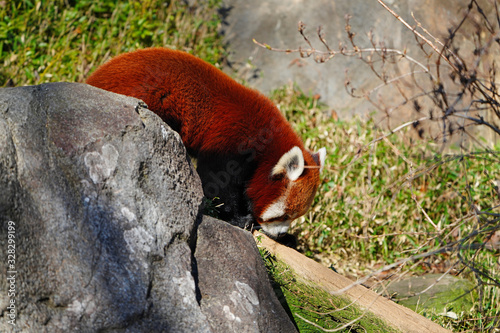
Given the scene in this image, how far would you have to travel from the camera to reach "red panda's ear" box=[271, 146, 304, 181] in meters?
3.46

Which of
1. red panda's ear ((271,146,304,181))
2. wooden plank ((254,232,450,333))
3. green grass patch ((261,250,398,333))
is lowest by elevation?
green grass patch ((261,250,398,333))

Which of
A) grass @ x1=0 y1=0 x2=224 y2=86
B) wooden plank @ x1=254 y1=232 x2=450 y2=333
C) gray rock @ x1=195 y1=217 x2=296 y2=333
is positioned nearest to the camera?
gray rock @ x1=195 y1=217 x2=296 y2=333

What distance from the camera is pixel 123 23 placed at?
560 centimetres

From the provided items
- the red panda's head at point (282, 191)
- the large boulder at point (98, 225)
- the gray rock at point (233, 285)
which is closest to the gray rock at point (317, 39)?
the red panda's head at point (282, 191)

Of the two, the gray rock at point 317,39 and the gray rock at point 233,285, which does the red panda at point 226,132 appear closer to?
the gray rock at point 233,285

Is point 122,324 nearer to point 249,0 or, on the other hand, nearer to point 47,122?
point 47,122

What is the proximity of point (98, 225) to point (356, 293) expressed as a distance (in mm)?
1931

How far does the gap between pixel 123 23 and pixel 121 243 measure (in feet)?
14.0

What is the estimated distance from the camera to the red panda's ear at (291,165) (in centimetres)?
346

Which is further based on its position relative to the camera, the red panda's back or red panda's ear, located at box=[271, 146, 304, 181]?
red panda's ear, located at box=[271, 146, 304, 181]

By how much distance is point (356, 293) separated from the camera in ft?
10.3

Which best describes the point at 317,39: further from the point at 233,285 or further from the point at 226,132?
the point at 233,285

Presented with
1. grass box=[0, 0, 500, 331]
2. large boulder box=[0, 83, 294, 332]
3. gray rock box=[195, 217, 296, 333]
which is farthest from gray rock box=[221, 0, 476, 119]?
large boulder box=[0, 83, 294, 332]

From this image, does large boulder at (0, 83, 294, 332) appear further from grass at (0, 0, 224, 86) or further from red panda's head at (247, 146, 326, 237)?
grass at (0, 0, 224, 86)
